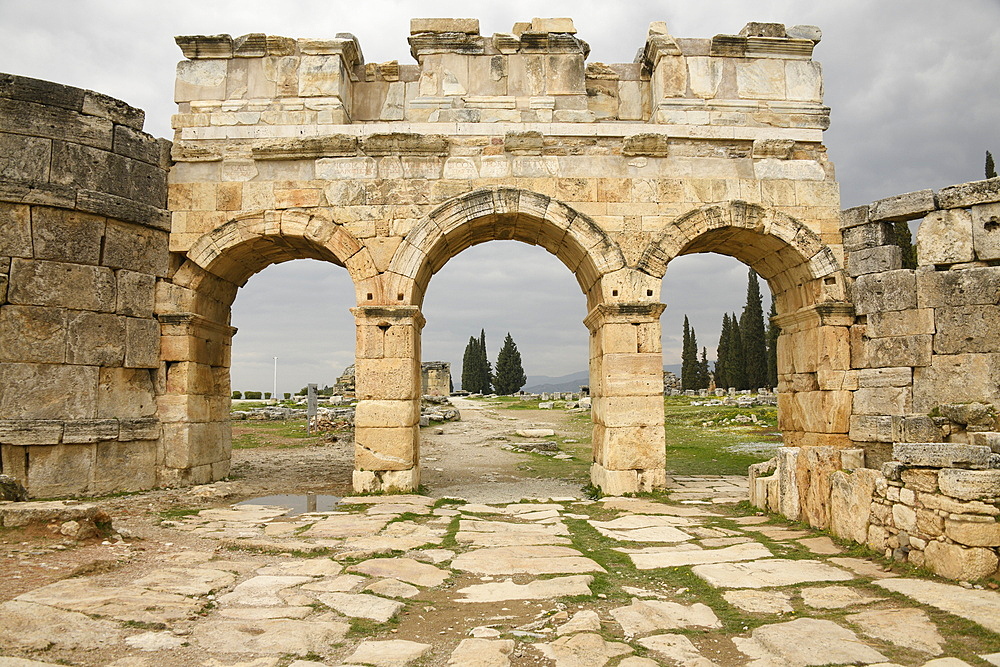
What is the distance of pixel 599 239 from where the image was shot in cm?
912

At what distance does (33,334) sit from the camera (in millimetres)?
8109

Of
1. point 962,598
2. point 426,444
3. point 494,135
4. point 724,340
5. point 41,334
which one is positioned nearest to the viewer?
point 962,598

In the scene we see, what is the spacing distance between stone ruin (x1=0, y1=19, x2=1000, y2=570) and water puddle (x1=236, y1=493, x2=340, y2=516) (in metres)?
0.51

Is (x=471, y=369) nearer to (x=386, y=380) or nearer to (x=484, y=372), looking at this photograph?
(x=484, y=372)

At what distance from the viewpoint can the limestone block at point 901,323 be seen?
27.6 ft

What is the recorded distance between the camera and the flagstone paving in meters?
3.48

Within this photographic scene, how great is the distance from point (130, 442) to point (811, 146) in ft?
→ 33.7

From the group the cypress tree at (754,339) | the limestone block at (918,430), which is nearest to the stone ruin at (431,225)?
the limestone block at (918,430)

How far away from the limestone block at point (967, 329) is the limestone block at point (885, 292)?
33cm

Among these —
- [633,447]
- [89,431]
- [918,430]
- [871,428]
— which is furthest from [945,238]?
[89,431]

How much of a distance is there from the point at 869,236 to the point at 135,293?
393 inches

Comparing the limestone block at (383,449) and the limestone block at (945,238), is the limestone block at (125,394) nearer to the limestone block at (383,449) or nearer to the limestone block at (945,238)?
the limestone block at (383,449)

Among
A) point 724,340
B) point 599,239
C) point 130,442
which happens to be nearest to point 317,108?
point 599,239

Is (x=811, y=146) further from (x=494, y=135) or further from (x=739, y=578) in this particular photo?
(x=739, y=578)
